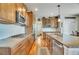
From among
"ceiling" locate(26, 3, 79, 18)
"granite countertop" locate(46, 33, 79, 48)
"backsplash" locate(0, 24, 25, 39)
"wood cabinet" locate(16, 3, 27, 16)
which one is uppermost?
"wood cabinet" locate(16, 3, 27, 16)

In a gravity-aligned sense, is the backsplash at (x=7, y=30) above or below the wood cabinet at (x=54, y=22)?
below

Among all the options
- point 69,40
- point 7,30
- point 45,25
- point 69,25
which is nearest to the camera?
point 69,40

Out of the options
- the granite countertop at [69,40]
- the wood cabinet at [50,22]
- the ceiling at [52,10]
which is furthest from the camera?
the wood cabinet at [50,22]

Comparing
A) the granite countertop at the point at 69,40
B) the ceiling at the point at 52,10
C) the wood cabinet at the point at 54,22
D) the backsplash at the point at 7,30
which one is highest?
the ceiling at the point at 52,10

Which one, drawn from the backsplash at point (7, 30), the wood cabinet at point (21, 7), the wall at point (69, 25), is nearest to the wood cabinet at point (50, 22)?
the wall at point (69, 25)

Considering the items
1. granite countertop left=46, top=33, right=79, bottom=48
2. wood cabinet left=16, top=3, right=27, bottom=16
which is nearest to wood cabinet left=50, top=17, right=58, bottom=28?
granite countertop left=46, top=33, right=79, bottom=48

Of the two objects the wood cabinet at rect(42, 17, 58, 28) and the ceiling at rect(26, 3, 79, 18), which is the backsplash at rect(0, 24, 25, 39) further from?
the wood cabinet at rect(42, 17, 58, 28)

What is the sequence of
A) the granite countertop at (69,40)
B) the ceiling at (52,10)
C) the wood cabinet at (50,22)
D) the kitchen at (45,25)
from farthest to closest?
the wood cabinet at (50,22) < the ceiling at (52,10) < the kitchen at (45,25) < the granite countertop at (69,40)

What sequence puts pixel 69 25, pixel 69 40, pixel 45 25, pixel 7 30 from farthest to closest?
pixel 45 25 < pixel 7 30 < pixel 69 25 < pixel 69 40

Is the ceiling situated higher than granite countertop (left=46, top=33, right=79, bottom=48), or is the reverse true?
the ceiling

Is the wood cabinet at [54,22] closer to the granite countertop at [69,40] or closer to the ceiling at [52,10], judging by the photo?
the ceiling at [52,10]

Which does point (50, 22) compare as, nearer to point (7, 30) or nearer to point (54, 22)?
point (54, 22)

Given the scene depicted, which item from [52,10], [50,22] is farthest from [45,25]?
[52,10]

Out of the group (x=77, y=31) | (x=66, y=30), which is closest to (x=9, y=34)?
(x=66, y=30)
